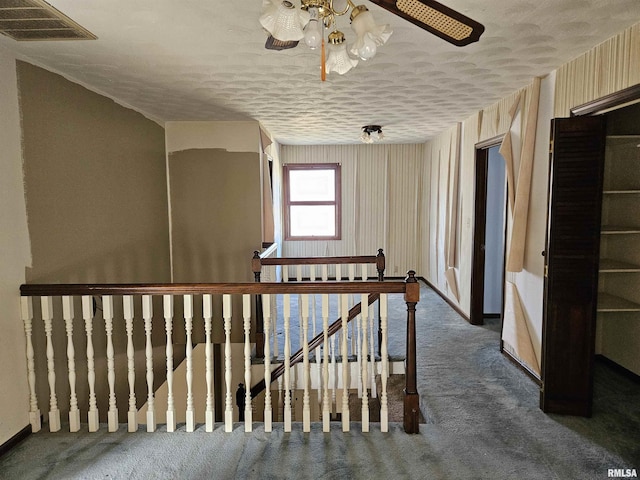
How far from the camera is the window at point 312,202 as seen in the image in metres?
7.17

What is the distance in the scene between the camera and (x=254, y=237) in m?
4.87

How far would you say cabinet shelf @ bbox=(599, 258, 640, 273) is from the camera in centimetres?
291

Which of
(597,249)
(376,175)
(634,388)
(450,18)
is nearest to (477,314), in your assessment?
(634,388)

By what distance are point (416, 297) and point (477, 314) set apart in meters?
2.74

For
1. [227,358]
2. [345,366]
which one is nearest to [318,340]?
[345,366]

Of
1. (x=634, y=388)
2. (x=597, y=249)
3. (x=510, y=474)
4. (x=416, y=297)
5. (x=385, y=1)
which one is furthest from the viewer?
(x=634, y=388)

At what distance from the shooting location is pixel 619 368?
3.29 meters

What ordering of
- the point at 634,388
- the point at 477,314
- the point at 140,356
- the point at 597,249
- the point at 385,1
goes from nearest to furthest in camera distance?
the point at 385,1 → the point at 597,249 → the point at 634,388 → the point at 140,356 → the point at 477,314

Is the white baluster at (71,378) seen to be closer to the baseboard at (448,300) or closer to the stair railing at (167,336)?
the stair railing at (167,336)

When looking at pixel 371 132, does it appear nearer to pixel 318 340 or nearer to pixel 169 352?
pixel 318 340

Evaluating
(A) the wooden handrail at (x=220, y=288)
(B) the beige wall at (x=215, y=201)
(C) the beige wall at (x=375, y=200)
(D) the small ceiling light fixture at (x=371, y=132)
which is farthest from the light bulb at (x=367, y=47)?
(C) the beige wall at (x=375, y=200)

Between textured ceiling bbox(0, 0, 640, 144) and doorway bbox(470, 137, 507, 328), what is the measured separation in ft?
2.25

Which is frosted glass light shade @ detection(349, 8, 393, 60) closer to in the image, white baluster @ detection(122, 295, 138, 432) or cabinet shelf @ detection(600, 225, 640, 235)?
white baluster @ detection(122, 295, 138, 432)

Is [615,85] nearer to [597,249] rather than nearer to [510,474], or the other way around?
[597,249]
